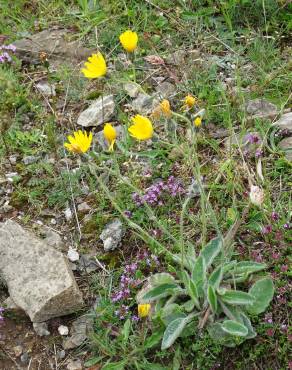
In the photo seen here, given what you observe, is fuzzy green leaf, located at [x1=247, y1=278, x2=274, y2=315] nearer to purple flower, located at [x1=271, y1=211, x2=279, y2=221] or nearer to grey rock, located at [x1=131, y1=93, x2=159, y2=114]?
purple flower, located at [x1=271, y1=211, x2=279, y2=221]

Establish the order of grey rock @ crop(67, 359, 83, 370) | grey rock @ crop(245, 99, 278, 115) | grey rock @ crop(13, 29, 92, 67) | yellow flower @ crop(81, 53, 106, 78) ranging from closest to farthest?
yellow flower @ crop(81, 53, 106, 78)
grey rock @ crop(67, 359, 83, 370)
grey rock @ crop(245, 99, 278, 115)
grey rock @ crop(13, 29, 92, 67)

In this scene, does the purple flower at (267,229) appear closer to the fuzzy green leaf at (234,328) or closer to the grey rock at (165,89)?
the fuzzy green leaf at (234,328)

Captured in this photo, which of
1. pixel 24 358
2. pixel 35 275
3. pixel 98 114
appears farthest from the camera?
pixel 98 114

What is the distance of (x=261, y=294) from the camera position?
242cm

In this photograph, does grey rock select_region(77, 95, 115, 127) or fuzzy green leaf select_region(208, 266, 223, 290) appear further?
grey rock select_region(77, 95, 115, 127)

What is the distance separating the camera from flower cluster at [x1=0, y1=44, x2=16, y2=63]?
12.5 ft

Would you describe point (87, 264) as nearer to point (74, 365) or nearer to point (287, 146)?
point (74, 365)

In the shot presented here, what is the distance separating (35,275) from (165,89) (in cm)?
143

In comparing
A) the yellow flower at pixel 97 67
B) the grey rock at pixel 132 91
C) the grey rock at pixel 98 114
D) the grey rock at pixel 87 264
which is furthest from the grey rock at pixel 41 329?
the grey rock at pixel 132 91

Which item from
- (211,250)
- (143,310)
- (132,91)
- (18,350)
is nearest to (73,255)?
(18,350)

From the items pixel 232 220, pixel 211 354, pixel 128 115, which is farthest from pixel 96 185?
pixel 211 354

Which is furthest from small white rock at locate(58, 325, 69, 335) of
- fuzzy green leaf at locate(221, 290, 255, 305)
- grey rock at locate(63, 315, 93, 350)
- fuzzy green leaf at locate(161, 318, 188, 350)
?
fuzzy green leaf at locate(221, 290, 255, 305)

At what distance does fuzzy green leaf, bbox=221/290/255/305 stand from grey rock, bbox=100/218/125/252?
722mm

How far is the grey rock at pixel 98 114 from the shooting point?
11.4 feet
